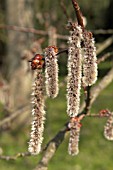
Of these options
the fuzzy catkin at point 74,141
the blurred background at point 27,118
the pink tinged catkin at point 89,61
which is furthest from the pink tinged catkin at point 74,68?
the blurred background at point 27,118

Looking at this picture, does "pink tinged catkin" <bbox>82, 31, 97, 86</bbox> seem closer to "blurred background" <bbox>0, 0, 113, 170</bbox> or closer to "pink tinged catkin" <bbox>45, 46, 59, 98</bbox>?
"pink tinged catkin" <bbox>45, 46, 59, 98</bbox>

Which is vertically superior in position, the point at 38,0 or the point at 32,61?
the point at 38,0

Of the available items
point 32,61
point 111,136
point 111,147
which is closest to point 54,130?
point 111,147

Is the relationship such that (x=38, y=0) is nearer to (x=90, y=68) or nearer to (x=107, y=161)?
(x=107, y=161)

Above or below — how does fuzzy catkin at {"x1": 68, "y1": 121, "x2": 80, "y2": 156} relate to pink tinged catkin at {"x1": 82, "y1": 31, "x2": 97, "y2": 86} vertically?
below

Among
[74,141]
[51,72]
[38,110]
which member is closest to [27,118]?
[74,141]

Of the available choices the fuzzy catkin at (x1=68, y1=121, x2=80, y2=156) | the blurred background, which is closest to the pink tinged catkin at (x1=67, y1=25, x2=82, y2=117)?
the fuzzy catkin at (x1=68, y1=121, x2=80, y2=156)

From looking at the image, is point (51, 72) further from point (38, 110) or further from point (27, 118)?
point (27, 118)

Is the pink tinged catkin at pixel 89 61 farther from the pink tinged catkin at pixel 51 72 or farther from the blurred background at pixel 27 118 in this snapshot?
the blurred background at pixel 27 118
